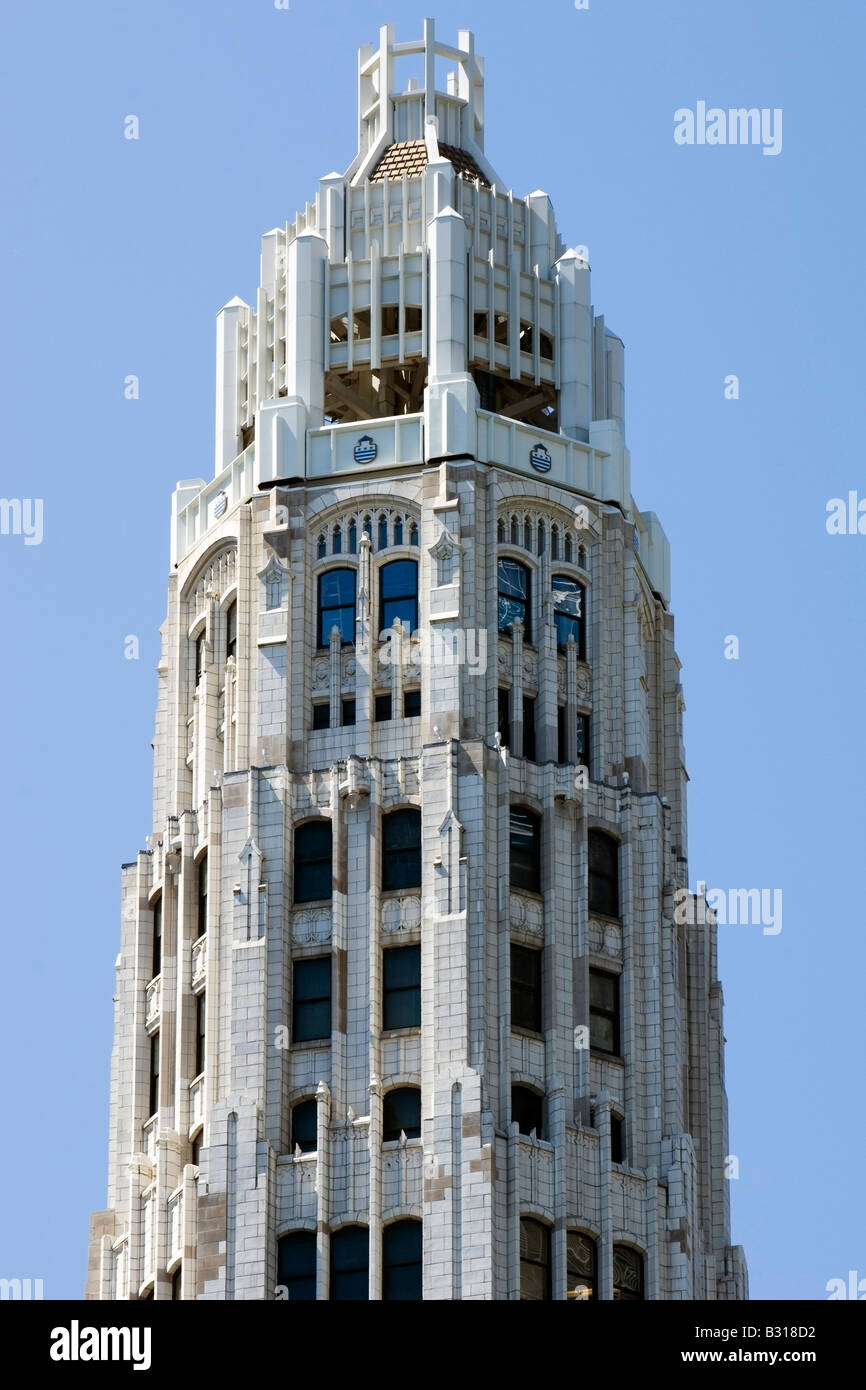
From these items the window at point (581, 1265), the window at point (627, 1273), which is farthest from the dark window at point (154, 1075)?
the window at point (627, 1273)

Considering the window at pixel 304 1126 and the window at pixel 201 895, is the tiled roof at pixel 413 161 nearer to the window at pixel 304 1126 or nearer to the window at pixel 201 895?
the window at pixel 201 895

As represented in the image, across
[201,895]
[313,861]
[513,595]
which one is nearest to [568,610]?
[513,595]

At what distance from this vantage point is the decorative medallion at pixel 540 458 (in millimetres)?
120375

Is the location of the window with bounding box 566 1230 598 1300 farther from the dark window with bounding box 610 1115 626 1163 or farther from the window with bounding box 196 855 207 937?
the window with bounding box 196 855 207 937

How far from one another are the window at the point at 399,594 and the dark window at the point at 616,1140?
15214mm

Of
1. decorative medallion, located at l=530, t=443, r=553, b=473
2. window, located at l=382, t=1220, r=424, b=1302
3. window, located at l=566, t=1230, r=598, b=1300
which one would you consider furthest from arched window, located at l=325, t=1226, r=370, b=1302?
decorative medallion, located at l=530, t=443, r=553, b=473

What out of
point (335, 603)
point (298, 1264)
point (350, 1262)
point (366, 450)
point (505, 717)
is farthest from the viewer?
point (366, 450)

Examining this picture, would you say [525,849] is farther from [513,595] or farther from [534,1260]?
[534,1260]

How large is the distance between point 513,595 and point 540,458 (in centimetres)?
481

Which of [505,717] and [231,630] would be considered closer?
[505,717]

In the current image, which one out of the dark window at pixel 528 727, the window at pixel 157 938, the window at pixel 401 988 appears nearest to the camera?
the window at pixel 401 988

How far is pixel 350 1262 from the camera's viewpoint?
107 metres

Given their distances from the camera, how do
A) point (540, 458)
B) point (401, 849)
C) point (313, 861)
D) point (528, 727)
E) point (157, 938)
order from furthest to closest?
point (540, 458)
point (157, 938)
point (528, 727)
point (313, 861)
point (401, 849)
